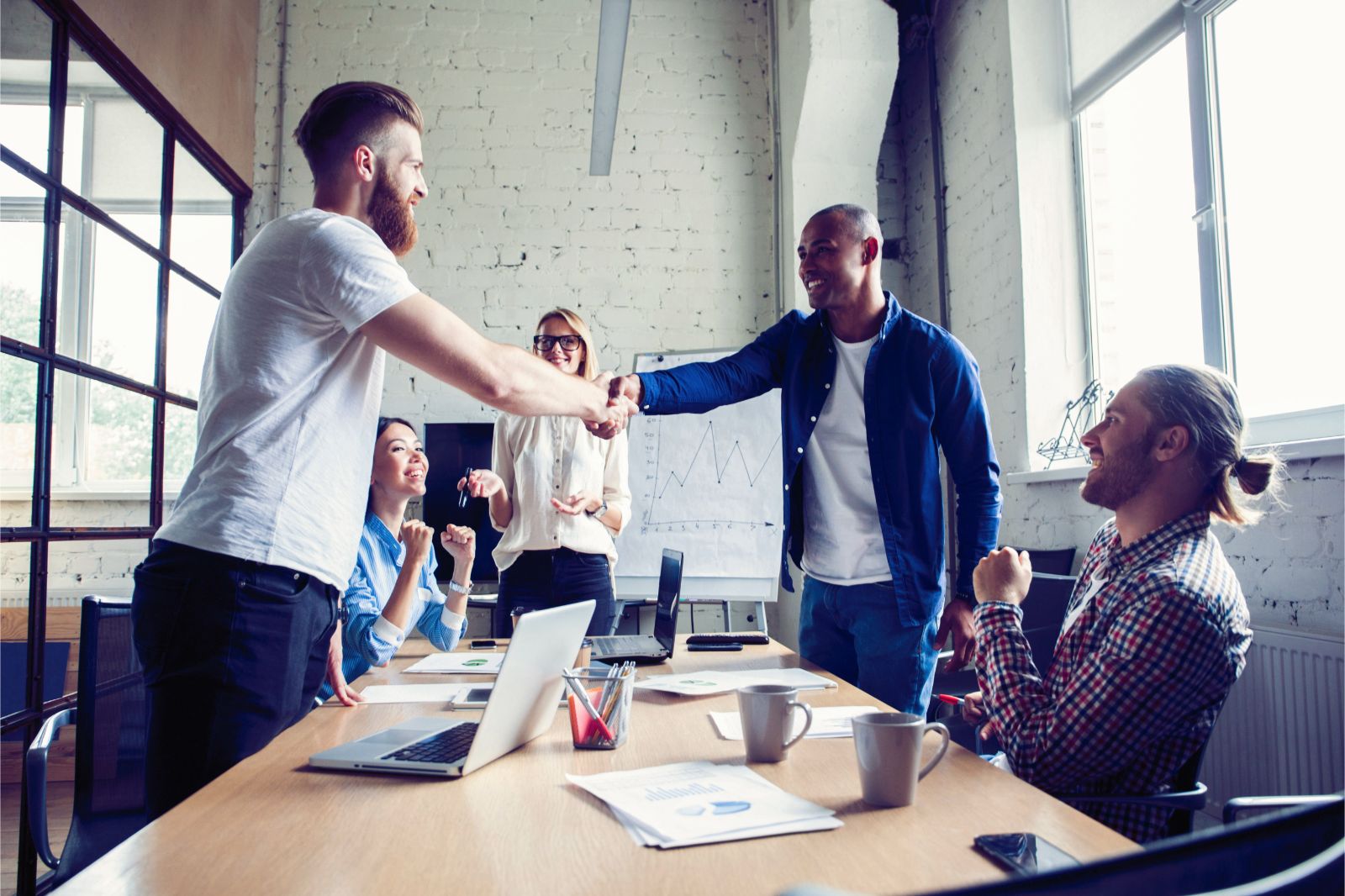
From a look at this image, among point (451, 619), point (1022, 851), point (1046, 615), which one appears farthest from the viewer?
point (1046, 615)

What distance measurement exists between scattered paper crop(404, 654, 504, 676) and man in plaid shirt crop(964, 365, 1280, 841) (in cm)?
93

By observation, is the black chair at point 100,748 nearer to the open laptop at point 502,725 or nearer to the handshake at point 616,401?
the open laptop at point 502,725

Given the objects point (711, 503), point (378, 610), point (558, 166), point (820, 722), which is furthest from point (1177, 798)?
point (558, 166)

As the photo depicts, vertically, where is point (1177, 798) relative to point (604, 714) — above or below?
below

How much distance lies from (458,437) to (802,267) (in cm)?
247

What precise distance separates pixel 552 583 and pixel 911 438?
48.3 inches

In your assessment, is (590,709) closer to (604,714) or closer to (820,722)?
(604,714)

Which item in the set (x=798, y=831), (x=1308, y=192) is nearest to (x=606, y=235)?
(x=1308, y=192)

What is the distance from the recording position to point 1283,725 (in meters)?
2.09

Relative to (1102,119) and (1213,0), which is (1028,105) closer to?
(1102,119)

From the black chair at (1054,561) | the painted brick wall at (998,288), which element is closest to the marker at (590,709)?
the painted brick wall at (998,288)

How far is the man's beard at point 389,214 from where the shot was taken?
153cm

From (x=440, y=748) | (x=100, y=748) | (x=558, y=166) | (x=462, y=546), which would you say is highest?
(x=558, y=166)

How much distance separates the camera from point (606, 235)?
457 centimetres
